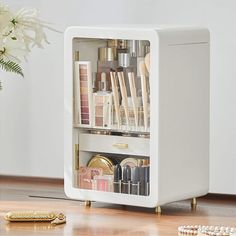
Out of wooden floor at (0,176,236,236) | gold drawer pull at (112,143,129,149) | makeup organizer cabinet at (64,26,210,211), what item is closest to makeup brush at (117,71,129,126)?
makeup organizer cabinet at (64,26,210,211)

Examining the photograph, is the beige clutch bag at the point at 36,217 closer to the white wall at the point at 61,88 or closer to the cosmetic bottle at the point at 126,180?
the cosmetic bottle at the point at 126,180

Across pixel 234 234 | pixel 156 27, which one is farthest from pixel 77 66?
pixel 234 234

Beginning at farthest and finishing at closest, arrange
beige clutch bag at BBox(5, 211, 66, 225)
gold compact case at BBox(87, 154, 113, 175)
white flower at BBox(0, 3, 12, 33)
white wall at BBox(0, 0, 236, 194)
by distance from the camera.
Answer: white wall at BBox(0, 0, 236, 194)
gold compact case at BBox(87, 154, 113, 175)
beige clutch bag at BBox(5, 211, 66, 225)
white flower at BBox(0, 3, 12, 33)

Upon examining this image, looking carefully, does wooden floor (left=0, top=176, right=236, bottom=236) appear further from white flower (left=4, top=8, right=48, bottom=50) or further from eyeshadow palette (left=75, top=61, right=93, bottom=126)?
white flower (left=4, top=8, right=48, bottom=50)

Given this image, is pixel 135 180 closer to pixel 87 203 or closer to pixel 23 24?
pixel 87 203

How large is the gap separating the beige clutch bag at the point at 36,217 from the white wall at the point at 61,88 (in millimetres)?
863

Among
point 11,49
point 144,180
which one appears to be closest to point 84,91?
point 144,180

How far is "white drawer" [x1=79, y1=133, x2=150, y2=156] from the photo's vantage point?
4.04m

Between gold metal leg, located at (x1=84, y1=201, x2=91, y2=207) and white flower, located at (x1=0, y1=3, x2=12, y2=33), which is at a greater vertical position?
white flower, located at (x1=0, y1=3, x2=12, y2=33)

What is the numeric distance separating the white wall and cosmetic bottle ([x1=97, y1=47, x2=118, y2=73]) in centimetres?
48

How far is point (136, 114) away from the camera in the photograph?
13.2 ft

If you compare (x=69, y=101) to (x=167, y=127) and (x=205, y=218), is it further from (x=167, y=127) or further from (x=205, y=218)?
(x=205, y=218)

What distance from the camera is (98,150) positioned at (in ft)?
13.6

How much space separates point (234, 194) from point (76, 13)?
1.14m
